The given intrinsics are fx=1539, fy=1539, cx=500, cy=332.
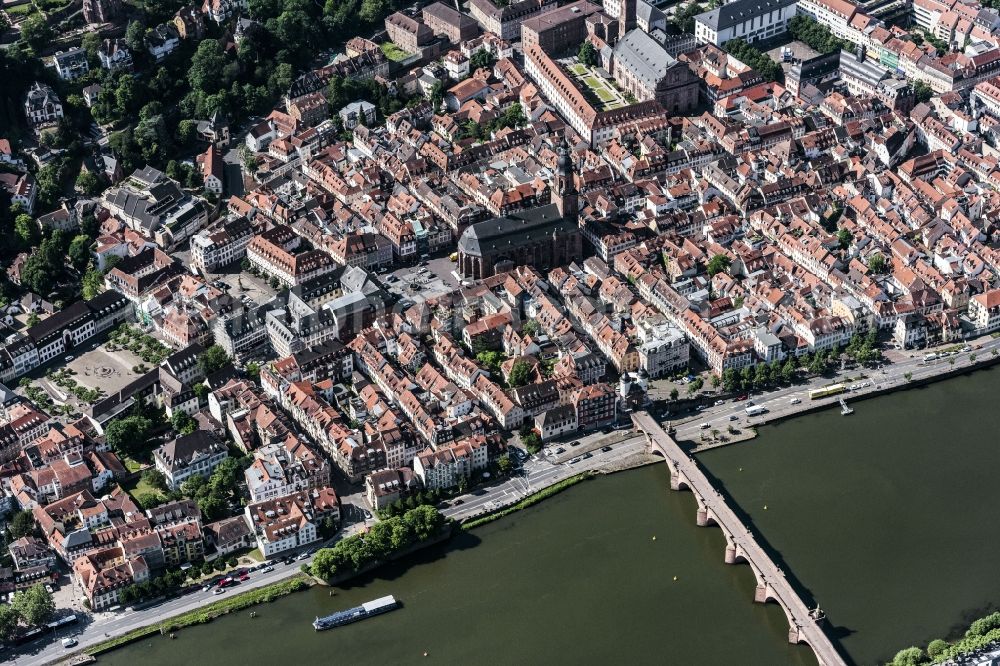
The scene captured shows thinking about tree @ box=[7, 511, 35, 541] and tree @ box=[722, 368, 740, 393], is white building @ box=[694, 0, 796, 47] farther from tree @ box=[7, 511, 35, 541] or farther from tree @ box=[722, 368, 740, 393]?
tree @ box=[7, 511, 35, 541]

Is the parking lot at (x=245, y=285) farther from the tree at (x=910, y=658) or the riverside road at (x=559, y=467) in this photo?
the tree at (x=910, y=658)

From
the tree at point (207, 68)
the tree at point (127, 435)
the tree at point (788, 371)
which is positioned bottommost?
the tree at point (788, 371)

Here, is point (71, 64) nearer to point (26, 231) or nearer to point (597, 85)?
point (26, 231)

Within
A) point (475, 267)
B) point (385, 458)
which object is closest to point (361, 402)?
point (385, 458)

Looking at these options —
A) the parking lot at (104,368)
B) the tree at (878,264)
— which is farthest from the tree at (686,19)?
the parking lot at (104,368)

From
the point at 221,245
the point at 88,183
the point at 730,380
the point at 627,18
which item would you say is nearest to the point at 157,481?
the point at 221,245

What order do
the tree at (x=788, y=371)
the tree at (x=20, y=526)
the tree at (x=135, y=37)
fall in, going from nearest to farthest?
the tree at (x=20, y=526)
the tree at (x=788, y=371)
the tree at (x=135, y=37)

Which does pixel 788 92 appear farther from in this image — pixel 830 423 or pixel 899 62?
pixel 830 423
